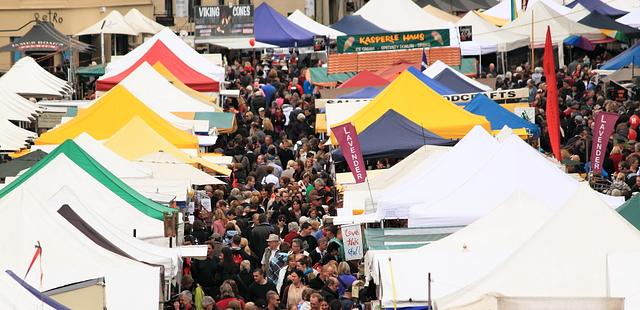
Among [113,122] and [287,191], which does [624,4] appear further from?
[287,191]

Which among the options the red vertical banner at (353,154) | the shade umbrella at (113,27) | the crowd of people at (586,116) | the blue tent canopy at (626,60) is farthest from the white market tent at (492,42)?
the red vertical banner at (353,154)

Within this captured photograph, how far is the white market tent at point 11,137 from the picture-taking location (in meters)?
27.5

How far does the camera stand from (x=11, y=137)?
2812cm

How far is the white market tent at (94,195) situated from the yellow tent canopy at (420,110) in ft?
26.8

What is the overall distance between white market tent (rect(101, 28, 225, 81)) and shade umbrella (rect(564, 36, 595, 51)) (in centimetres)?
962

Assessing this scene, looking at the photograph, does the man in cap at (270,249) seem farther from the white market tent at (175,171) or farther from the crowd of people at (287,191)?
the white market tent at (175,171)

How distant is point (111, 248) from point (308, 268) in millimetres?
2830

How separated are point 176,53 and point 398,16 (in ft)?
45.7

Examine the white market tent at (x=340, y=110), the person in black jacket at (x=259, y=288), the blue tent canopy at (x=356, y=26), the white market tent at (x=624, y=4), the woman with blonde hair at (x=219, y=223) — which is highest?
the white market tent at (x=624, y=4)

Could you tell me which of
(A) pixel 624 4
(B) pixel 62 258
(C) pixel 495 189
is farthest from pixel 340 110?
(A) pixel 624 4

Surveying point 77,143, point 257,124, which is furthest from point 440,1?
point 77,143

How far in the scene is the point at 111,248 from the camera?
1705 centimetres

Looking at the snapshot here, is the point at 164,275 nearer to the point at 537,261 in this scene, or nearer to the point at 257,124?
the point at 537,261

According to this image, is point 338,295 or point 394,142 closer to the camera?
point 338,295
